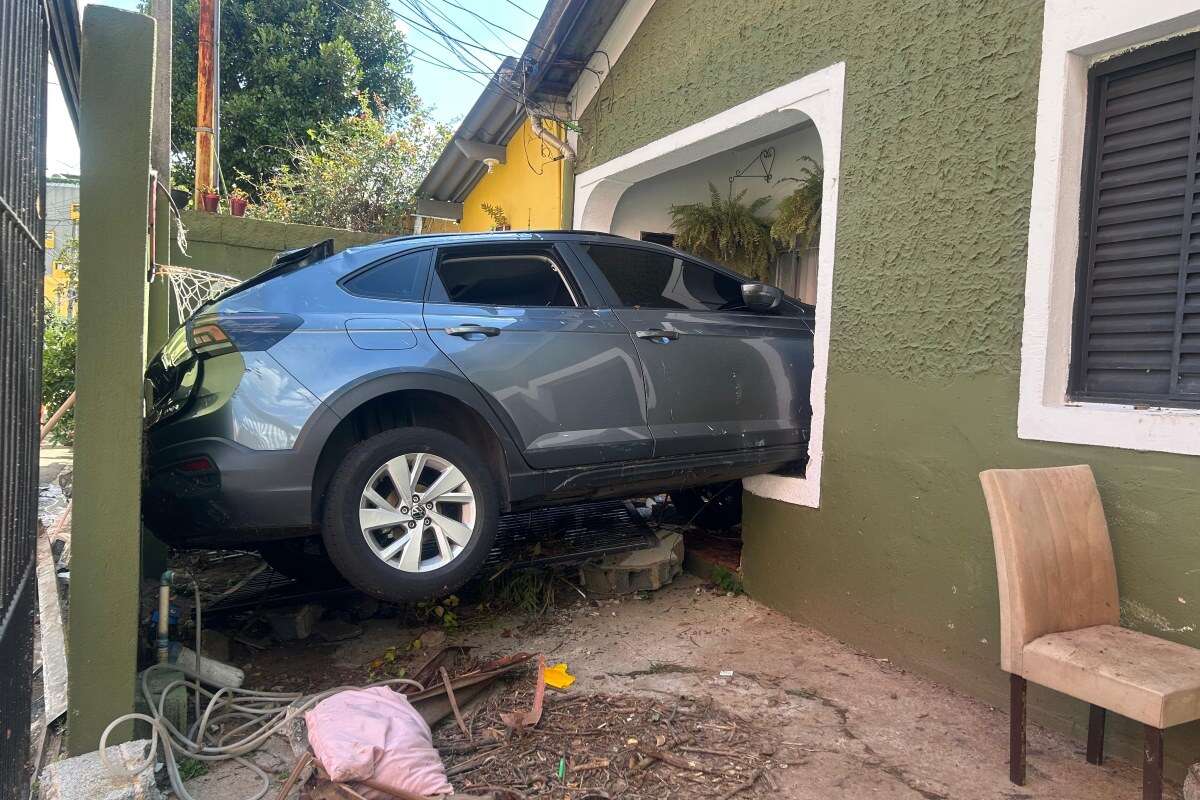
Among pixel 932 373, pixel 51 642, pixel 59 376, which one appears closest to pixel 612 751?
pixel 932 373

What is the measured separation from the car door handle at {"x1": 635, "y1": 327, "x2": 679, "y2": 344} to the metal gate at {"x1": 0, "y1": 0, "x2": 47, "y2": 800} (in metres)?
2.61

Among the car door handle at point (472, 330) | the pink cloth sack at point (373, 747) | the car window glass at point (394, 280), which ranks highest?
the car window glass at point (394, 280)

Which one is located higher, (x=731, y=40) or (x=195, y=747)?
(x=731, y=40)

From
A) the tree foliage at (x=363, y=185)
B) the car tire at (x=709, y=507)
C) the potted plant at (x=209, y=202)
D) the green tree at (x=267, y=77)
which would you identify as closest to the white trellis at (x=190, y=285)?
the potted plant at (x=209, y=202)

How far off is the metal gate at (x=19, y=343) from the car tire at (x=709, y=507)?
438 centimetres

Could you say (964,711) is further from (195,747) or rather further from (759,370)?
(195,747)

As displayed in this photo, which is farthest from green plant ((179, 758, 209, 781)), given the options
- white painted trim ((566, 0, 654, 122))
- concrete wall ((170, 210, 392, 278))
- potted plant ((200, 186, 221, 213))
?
potted plant ((200, 186, 221, 213))

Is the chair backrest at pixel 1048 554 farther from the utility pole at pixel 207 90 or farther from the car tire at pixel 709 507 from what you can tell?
the utility pole at pixel 207 90

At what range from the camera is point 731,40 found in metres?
5.12

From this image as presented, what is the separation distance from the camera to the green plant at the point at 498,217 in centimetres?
853

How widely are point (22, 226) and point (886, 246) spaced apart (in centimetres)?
360

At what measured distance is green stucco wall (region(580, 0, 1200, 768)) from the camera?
310 cm

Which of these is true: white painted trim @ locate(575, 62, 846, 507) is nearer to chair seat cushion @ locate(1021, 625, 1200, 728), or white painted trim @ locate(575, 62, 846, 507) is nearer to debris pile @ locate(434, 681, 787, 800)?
debris pile @ locate(434, 681, 787, 800)

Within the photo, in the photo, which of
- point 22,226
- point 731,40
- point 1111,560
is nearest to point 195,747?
point 22,226
